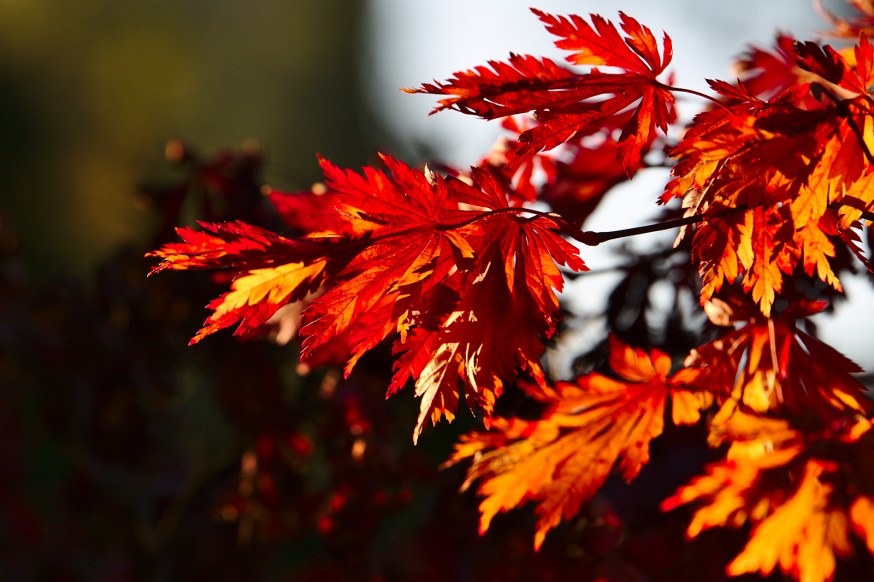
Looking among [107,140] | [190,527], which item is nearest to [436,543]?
[190,527]

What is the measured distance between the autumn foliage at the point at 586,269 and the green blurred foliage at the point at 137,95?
8.77 m

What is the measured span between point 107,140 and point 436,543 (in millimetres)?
13607

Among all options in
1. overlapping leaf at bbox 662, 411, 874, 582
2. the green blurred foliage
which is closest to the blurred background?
overlapping leaf at bbox 662, 411, 874, 582

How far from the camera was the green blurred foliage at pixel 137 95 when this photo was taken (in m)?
12.0

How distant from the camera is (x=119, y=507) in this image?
293 centimetres

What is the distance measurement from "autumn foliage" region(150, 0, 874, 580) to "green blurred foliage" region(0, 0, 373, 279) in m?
8.77

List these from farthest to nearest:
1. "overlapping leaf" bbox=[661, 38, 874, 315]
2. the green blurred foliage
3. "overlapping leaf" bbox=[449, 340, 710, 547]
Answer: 1. the green blurred foliage
2. "overlapping leaf" bbox=[449, 340, 710, 547]
3. "overlapping leaf" bbox=[661, 38, 874, 315]

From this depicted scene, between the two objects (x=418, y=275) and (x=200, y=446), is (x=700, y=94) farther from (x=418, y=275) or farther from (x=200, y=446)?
(x=200, y=446)

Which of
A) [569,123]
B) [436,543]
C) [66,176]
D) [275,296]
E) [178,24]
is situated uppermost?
[569,123]

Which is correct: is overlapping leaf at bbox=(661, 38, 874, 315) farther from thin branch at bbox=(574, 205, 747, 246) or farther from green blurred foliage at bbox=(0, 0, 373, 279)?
green blurred foliage at bbox=(0, 0, 373, 279)

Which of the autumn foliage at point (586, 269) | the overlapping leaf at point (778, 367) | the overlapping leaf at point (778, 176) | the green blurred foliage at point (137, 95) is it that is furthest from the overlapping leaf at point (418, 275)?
the green blurred foliage at point (137, 95)

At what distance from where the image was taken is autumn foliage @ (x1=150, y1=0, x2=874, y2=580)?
764 millimetres

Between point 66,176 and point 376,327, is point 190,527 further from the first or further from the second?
point 66,176

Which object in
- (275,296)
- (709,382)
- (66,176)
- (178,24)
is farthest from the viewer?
(178,24)
